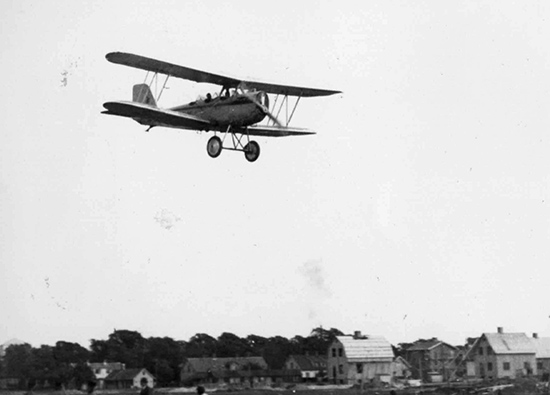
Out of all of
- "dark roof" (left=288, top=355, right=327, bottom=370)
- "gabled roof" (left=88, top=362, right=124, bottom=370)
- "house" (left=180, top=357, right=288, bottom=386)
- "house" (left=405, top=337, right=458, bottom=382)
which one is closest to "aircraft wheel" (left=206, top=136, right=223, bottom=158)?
"house" (left=180, top=357, right=288, bottom=386)

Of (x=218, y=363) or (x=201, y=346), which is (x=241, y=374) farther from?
(x=201, y=346)

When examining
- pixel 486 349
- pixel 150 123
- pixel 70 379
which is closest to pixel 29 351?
pixel 70 379

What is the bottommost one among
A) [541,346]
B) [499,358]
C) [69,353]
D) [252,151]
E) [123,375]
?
[123,375]

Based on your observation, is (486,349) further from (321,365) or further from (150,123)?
(150,123)

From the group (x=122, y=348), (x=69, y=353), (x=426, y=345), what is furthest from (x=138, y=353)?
(x=426, y=345)

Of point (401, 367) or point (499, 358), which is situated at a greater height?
point (499, 358)

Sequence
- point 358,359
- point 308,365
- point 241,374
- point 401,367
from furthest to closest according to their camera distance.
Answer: point 308,365
point 241,374
point 401,367
point 358,359
